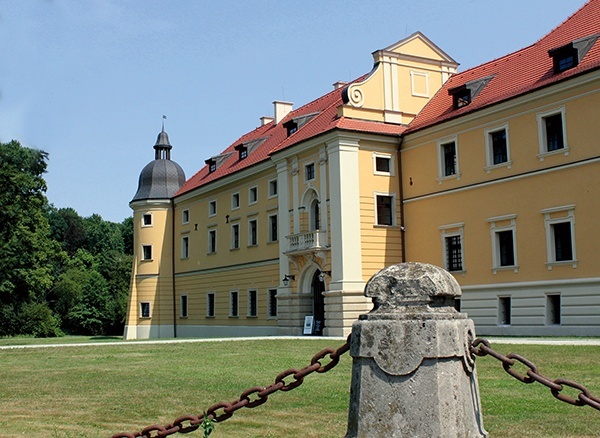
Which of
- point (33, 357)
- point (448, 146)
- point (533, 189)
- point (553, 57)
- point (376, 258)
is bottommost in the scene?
point (33, 357)

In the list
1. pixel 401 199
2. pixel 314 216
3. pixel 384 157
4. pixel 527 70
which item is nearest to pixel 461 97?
pixel 527 70

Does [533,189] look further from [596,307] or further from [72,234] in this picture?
[72,234]

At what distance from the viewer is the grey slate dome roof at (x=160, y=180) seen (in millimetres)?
52094

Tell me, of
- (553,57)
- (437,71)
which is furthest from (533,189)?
(437,71)

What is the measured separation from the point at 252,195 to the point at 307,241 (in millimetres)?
8201

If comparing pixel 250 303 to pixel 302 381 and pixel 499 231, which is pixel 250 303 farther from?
pixel 302 381

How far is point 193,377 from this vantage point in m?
14.4

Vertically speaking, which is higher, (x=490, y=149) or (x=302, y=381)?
(x=490, y=149)

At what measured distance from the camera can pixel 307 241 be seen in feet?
114

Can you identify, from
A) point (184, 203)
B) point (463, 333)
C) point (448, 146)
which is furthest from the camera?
point (184, 203)

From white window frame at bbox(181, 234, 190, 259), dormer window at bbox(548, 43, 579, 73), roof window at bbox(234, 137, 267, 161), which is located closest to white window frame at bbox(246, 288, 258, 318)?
roof window at bbox(234, 137, 267, 161)

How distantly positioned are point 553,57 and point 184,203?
28719 millimetres

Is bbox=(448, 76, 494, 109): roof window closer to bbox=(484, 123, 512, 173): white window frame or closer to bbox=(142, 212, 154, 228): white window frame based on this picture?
bbox=(484, 123, 512, 173): white window frame

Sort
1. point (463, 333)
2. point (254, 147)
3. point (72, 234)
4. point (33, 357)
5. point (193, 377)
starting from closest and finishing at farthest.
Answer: point (463, 333)
point (193, 377)
point (33, 357)
point (254, 147)
point (72, 234)
